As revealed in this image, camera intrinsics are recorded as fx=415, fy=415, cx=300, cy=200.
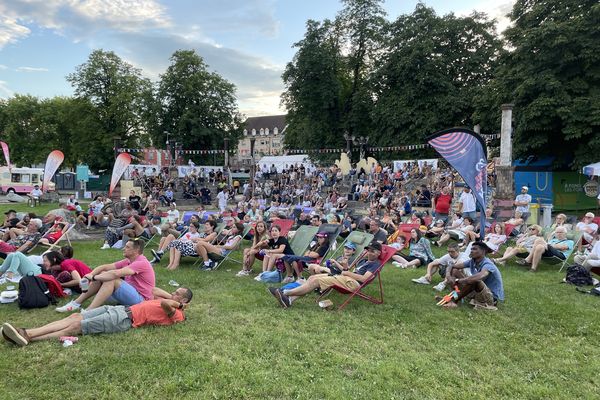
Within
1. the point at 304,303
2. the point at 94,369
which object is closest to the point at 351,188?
the point at 304,303

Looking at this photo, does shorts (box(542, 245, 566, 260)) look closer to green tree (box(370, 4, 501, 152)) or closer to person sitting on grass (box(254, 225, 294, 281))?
person sitting on grass (box(254, 225, 294, 281))

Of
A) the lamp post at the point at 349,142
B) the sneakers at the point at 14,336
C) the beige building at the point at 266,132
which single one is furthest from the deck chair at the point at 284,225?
the beige building at the point at 266,132

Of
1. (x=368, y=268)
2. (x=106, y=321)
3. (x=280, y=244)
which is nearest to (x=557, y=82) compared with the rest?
(x=280, y=244)

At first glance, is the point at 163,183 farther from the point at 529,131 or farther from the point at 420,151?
the point at 529,131

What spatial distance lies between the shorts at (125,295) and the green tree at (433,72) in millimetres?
26318

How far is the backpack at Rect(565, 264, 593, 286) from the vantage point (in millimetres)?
6617

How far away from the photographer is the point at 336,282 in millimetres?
5500

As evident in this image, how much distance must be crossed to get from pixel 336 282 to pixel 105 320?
278 centimetres

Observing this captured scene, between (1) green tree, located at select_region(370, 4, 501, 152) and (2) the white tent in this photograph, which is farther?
(2) the white tent

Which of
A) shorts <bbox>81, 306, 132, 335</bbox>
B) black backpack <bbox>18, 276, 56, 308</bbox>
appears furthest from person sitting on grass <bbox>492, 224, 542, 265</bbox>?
black backpack <bbox>18, 276, 56, 308</bbox>

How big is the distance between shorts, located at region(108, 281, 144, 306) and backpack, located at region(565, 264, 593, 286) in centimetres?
655

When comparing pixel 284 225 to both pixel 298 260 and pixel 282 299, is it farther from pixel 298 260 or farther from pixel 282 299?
pixel 282 299

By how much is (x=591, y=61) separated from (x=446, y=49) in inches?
548

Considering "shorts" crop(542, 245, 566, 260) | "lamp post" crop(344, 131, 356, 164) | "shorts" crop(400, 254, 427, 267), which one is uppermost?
"lamp post" crop(344, 131, 356, 164)
